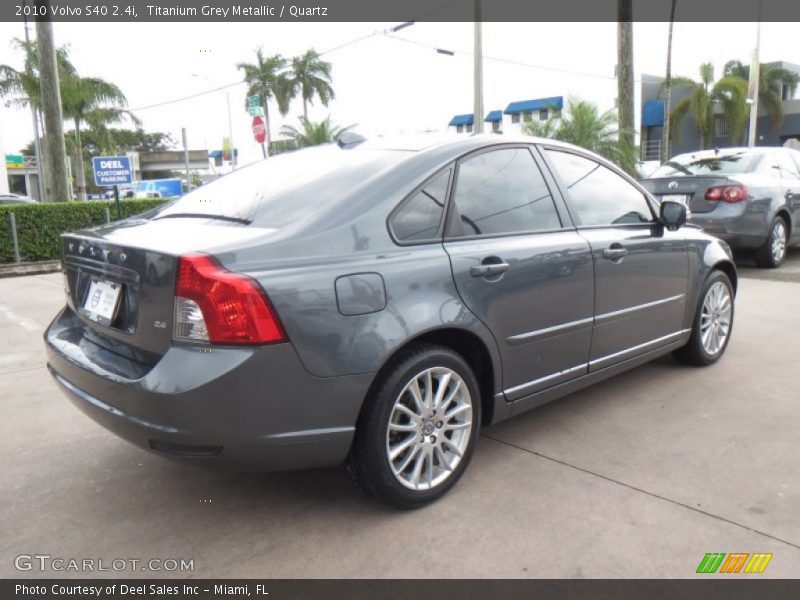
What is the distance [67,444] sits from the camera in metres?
3.56

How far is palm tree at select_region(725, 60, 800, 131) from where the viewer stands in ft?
121

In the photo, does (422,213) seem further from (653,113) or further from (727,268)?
(653,113)

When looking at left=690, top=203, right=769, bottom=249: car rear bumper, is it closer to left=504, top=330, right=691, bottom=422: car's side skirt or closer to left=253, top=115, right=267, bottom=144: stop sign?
left=504, top=330, right=691, bottom=422: car's side skirt

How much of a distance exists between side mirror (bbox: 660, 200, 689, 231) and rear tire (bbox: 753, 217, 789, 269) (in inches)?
209

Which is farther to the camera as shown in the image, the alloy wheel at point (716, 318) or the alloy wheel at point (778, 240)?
the alloy wheel at point (778, 240)

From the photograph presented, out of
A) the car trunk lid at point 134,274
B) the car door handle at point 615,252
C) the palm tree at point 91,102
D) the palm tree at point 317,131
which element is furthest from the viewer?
the palm tree at point 91,102

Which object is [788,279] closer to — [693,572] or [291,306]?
[693,572]

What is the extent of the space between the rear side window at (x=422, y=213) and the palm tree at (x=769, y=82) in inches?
1582

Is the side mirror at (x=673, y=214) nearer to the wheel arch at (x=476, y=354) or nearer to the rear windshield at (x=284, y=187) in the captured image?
the wheel arch at (x=476, y=354)

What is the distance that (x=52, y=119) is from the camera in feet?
44.4

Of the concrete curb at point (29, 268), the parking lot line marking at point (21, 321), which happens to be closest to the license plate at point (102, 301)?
the parking lot line marking at point (21, 321)

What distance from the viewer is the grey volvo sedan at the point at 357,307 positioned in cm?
231

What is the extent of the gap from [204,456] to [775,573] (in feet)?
6.67

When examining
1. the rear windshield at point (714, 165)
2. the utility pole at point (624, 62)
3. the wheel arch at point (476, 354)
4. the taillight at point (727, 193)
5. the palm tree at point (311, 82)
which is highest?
the palm tree at point (311, 82)
